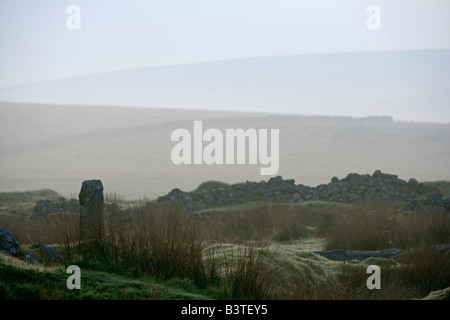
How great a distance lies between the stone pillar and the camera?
6004 mm

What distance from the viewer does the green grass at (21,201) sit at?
17328 mm

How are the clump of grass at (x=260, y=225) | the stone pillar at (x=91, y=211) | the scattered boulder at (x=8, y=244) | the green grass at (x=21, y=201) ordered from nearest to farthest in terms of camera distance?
the scattered boulder at (x=8, y=244), the stone pillar at (x=91, y=211), the clump of grass at (x=260, y=225), the green grass at (x=21, y=201)

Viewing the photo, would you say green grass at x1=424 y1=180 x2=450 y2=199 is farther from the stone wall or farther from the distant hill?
the distant hill

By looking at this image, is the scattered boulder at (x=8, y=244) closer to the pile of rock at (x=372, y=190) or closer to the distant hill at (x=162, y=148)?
the pile of rock at (x=372, y=190)

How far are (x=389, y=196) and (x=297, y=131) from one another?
135 feet

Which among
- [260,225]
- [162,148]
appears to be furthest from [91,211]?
[162,148]

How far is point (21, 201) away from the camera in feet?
63.3

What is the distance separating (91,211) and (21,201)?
13905 mm

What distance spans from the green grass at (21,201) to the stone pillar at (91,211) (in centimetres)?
1095

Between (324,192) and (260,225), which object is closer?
(260,225)

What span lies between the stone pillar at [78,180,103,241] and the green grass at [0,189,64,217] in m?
10.9

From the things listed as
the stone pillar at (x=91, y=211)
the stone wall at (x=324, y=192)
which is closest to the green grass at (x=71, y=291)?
the stone pillar at (x=91, y=211)

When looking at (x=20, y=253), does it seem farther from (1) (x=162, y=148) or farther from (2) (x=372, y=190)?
(1) (x=162, y=148)
